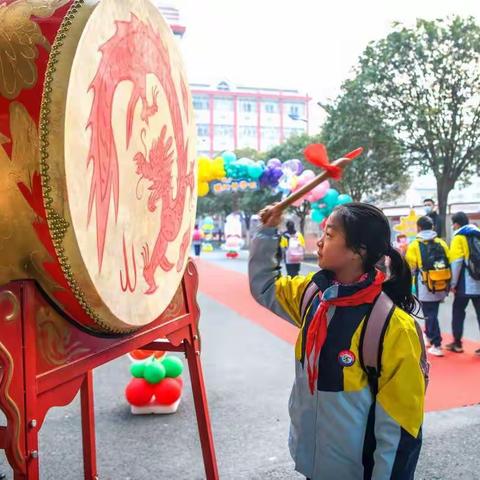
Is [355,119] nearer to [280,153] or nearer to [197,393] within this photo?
[197,393]

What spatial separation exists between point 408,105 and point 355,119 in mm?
1230

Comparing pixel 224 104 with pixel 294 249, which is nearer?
pixel 294 249

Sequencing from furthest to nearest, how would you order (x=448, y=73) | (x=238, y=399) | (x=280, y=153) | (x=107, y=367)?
1. (x=280, y=153)
2. (x=448, y=73)
3. (x=107, y=367)
4. (x=238, y=399)

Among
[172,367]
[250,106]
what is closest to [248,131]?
[250,106]

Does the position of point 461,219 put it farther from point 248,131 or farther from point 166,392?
point 248,131

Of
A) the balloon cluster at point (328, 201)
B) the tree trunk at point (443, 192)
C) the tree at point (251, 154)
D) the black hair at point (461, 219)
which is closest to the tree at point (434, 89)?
the tree trunk at point (443, 192)

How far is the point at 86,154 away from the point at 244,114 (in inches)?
2164

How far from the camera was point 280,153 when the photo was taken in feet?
83.1

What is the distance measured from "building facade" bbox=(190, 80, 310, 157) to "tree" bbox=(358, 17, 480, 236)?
134 ft

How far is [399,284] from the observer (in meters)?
1.60

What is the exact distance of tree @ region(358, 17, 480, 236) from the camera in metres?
11.2

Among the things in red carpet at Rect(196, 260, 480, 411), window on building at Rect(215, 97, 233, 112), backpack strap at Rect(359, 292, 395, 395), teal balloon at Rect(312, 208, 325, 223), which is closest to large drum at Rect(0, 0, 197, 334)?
backpack strap at Rect(359, 292, 395, 395)

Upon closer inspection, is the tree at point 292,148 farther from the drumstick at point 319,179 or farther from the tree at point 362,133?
the drumstick at point 319,179

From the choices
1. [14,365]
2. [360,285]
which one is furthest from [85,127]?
[360,285]
